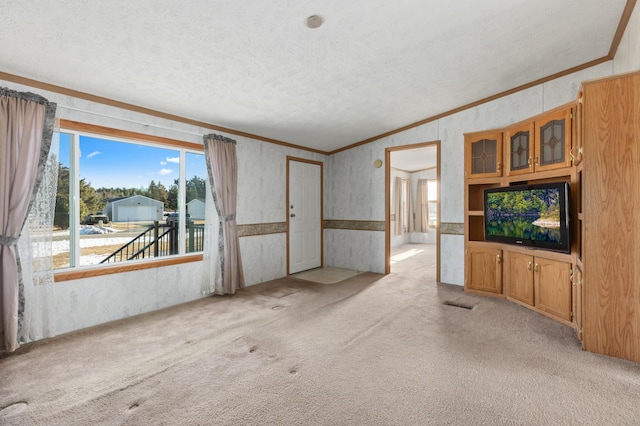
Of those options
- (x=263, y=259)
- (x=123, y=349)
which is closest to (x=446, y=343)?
(x=123, y=349)

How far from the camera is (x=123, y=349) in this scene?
2.62 meters

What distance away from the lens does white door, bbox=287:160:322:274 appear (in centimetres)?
555

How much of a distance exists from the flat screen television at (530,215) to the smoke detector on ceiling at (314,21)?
9.09ft

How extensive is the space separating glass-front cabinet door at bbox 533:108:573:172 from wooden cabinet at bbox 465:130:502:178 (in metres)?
0.58

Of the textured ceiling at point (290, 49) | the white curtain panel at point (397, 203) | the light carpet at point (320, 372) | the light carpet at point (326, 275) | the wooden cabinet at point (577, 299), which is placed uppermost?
the textured ceiling at point (290, 49)

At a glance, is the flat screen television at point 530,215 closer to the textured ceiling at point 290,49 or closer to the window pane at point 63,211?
the textured ceiling at point 290,49

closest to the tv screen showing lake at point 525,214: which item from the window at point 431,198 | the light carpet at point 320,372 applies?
the light carpet at point 320,372

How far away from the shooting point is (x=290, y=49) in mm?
2582

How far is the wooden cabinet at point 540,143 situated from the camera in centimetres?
315

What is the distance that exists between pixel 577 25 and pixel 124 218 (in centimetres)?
495

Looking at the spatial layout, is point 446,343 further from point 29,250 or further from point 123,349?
point 29,250

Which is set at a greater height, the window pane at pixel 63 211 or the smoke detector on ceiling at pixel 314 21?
the smoke detector on ceiling at pixel 314 21

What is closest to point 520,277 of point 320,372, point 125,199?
point 320,372

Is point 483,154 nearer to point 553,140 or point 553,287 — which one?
point 553,140
